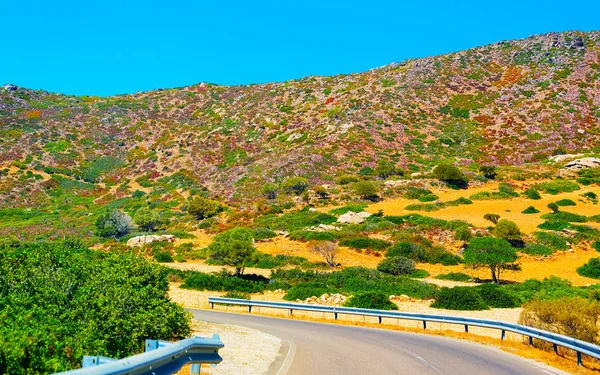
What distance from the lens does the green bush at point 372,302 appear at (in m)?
22.8

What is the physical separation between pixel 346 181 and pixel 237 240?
31971 mm

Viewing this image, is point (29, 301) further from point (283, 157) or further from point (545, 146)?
point (545, 146)

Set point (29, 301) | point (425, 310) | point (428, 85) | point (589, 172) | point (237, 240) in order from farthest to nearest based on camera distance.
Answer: point (428, 85) < point (589, 172) < point (237, 240) < point (425, 310) < point (29, 301)

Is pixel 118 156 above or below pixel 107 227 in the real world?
above

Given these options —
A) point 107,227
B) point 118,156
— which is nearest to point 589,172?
point 107,227

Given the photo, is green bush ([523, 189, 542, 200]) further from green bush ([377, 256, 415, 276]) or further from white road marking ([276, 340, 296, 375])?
white road marking ([276, 340, 296, 375])

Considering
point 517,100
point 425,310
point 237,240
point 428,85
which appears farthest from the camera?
point 428,85

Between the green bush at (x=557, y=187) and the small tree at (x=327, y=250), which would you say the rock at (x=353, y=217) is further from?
the green bush at (x=557, y=187)

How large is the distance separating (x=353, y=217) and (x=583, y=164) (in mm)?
36429

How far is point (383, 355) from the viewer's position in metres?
11.9

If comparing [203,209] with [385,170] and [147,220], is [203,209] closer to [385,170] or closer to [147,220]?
[147,220]

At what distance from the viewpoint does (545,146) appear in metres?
73.2

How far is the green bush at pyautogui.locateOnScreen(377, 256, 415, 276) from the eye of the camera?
34.1m

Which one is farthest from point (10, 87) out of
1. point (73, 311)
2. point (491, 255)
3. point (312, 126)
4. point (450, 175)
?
point (73, 311)
